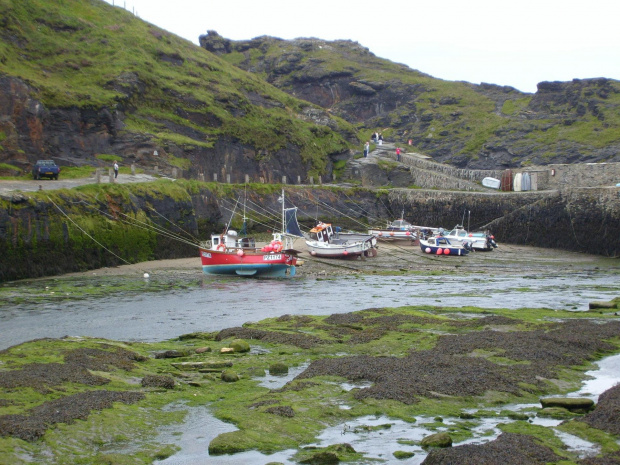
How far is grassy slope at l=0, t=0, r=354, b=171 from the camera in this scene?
235 ft

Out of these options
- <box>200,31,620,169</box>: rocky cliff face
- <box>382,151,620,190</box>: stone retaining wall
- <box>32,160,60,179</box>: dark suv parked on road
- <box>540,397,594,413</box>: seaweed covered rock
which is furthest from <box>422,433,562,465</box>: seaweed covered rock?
<box>200,31,620,169</box>: rocky cliff face

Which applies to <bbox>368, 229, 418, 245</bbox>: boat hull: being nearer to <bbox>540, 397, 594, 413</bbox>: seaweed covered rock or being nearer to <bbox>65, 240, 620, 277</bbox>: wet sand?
<bbox>65, 240, 620, 277</bbox>: wet sand

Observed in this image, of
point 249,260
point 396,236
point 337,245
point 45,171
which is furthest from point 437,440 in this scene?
point 396,236

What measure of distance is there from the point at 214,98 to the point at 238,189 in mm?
21080

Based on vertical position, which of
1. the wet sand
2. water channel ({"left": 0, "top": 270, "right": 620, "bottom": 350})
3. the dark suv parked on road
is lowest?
water channel ({"left": 0, "top": 270, "right": 620, "bottom": 350})

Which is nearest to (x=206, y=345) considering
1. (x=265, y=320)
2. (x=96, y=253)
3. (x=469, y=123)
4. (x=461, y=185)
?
(x=265, y=320)

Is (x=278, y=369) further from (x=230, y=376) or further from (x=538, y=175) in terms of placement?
(x=538, y=175)

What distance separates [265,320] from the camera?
85.2 ft

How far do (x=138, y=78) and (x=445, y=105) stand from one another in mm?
66879

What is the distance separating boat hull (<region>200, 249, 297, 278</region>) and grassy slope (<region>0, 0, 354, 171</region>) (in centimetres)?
2775

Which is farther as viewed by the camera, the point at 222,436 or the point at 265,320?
the point at 265,320

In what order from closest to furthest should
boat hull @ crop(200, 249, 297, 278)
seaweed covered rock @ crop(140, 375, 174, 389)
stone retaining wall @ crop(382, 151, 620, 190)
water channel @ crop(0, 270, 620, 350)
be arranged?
seaweed covered rock @ crop(140, 375, 174, 389)
water channel @ crop(0, 270, 620, 350)
boat hull @ crop(200, 249, 297, 278)
stone retaining wall @ crop(382, 151, 620, 190)

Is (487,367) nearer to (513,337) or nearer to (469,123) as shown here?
(513,337)

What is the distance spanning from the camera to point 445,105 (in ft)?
417
